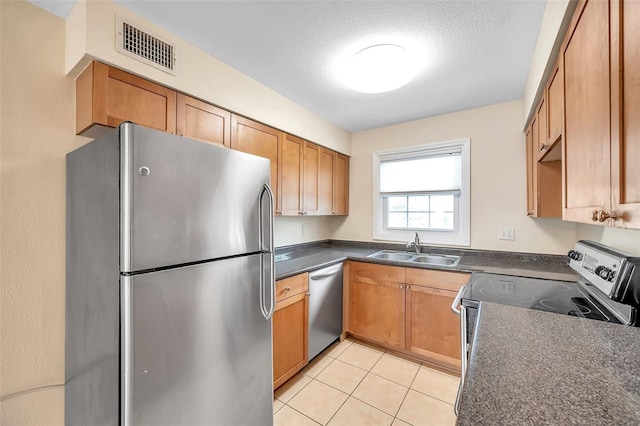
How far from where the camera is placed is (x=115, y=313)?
3.23 feet

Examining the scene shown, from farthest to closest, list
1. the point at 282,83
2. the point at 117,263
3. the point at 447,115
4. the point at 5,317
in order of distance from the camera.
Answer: the point at 447,115 < the point at 282,83 < the point at 5,317 < the point at 117,263

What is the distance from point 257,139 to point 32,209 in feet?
4.41

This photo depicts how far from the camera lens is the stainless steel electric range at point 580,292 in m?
0.94

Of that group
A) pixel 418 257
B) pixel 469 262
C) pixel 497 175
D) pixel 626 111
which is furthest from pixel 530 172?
pixel 626 111

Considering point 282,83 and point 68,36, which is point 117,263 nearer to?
point 68,36

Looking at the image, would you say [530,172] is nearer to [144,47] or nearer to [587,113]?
[587,113]

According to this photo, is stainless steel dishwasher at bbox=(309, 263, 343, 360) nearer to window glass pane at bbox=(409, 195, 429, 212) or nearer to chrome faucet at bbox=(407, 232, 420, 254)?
chrome faucet at bbox=(407, 232, 420, 254)

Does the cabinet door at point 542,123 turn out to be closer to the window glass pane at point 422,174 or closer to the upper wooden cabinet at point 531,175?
the upper wooden cabinet at point 531,175

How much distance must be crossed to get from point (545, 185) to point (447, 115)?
124 centimetres

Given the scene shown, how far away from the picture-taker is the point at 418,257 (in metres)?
2.75

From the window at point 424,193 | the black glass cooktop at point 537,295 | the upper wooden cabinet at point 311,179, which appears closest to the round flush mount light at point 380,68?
the upper wooden cabinet at point 311,179

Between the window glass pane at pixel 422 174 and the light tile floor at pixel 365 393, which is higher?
the window glass pane at pixel 422 174

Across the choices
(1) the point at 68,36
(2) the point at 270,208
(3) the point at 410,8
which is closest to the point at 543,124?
(3) the point at 410,8

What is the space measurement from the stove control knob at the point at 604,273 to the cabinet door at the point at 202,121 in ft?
6.89
